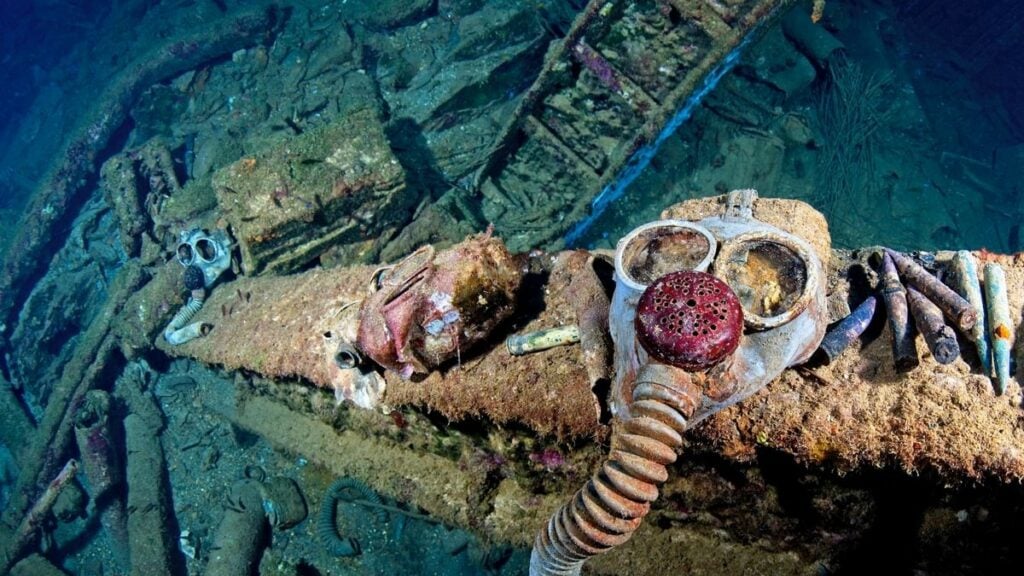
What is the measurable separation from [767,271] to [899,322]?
0.61 metres

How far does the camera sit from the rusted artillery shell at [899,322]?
6.05 ft

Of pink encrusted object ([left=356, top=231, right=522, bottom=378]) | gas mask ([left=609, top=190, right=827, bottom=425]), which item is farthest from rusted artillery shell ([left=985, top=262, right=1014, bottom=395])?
pink encrusted object ([left=356, top=231, right=522, bottom=378])

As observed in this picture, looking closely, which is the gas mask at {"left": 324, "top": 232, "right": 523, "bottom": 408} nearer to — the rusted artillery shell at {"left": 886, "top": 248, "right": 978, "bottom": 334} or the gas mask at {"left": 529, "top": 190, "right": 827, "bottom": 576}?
the gas mask at {"left": 529, "top": 190, "right": 827, "bottom": 576}

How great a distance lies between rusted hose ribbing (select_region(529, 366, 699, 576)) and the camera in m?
1.44

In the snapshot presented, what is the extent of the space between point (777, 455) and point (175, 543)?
23.0 ft

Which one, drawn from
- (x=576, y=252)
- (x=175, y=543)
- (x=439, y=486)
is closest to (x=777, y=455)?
(x=576, y=252)

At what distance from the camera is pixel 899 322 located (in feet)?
6.24

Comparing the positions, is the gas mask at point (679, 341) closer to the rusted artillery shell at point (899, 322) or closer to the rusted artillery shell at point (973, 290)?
the rusted artillery shell at point (899, 322)

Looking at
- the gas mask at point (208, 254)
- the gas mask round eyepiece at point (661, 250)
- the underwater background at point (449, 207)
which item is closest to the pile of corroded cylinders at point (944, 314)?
the underwater background at point (449, 207)

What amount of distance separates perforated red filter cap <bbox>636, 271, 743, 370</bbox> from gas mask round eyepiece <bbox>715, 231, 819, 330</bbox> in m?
0.24

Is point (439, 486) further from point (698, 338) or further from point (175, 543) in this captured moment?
point (175, 543)

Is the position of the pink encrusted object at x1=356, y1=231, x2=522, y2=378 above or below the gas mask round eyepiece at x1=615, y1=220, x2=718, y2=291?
below

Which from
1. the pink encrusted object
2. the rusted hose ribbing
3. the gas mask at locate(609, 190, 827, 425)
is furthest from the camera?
the pink encrusted object

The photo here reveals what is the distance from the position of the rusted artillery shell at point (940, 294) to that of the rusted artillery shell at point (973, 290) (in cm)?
2
